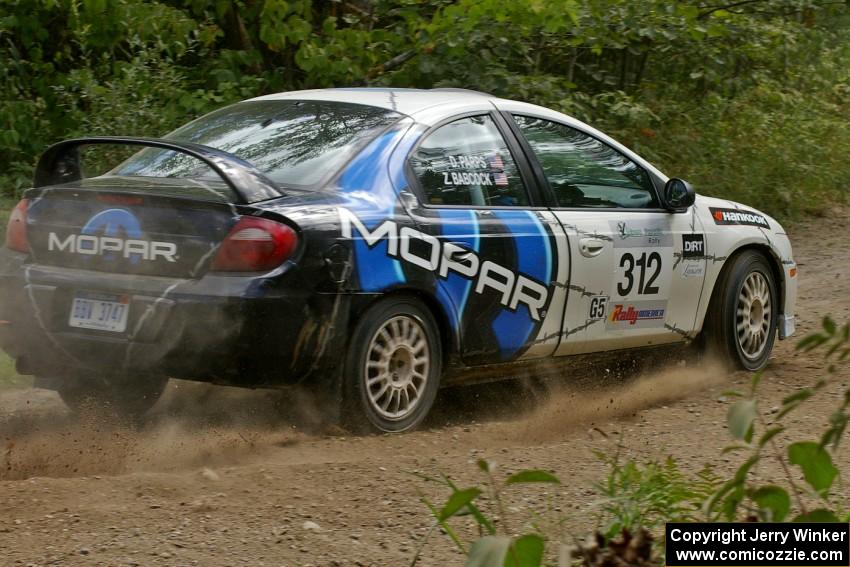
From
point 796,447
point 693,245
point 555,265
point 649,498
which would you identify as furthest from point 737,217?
point 796,447

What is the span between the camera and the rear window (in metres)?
5.54

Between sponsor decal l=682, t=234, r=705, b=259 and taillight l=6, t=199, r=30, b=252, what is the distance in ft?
11.3

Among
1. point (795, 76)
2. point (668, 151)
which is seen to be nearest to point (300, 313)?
point (668, 151)

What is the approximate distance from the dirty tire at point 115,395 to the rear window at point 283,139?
0.93 m

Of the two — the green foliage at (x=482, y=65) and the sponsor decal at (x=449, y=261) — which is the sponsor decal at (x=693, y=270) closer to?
the sponsor decal at (x=449, y=261)

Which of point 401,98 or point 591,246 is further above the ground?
point 401,98

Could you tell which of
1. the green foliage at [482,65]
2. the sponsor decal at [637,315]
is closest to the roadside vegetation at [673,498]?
the sponsor decal at [637,315]

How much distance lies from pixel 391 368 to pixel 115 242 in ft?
4.17

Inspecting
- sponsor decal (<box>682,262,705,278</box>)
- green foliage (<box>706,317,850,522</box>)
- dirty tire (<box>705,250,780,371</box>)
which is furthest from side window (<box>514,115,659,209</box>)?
green foliage (<box>706,317,850,522</box>)

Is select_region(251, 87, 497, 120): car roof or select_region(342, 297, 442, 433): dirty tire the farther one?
select_region(251, 87, 497, 120): car roof

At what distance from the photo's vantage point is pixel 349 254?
17.1 feet

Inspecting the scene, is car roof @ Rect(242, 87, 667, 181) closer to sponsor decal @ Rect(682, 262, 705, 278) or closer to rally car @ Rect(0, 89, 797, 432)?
rally car @ Rect(0, 89, 797, 432)

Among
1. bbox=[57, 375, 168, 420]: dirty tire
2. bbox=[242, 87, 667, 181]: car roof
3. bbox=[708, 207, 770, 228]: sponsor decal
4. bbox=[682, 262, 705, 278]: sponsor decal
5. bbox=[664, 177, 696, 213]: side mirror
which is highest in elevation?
bbox=[242, 87, 667, 181]: car roof

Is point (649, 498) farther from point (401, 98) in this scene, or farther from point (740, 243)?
point (740, 243)
